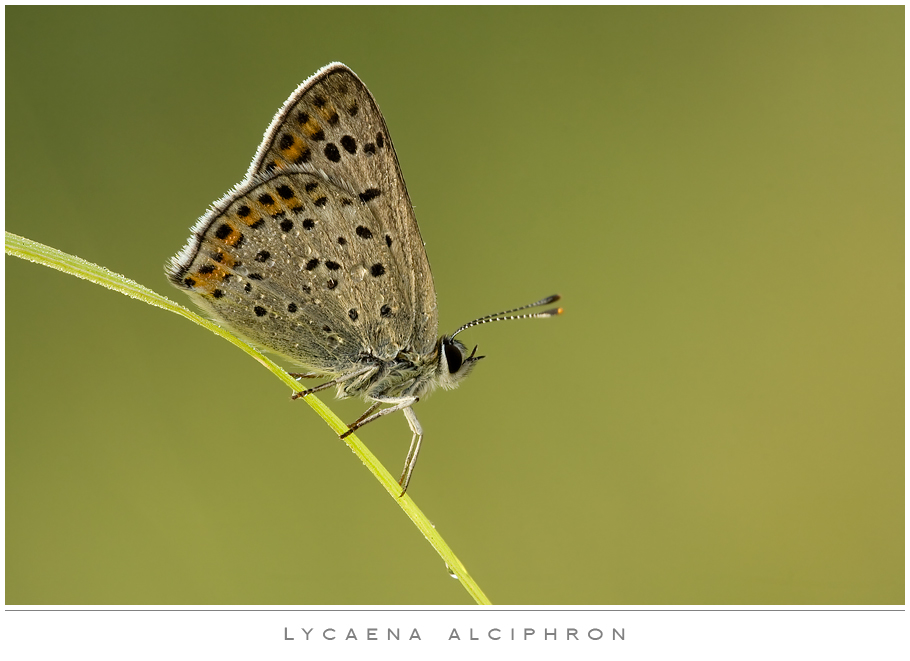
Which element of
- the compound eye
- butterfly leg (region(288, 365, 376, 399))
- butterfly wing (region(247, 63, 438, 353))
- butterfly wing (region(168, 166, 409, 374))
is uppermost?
butterfly wing (region(247, 63, 438, 353))

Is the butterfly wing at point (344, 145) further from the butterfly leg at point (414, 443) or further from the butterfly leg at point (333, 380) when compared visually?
the butterfly leg at point (414, 443)

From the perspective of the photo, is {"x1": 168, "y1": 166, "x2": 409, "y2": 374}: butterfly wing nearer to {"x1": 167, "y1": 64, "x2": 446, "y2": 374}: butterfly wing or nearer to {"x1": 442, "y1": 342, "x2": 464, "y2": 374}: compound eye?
{"x1": 167, "y1": 64, "x2": 446, "y2": 374}: butterfly wing

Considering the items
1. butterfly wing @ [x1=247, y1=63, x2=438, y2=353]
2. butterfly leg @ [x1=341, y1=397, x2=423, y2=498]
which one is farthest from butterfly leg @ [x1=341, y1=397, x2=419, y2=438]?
butterfly wing @ [x1=247, y1=63, x2=438, y2=353]

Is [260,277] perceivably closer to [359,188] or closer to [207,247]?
[207,247]

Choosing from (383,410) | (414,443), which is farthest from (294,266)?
(414,443)

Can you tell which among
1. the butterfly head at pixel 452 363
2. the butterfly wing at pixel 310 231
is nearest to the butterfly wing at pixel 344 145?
the butterfly wing at pixel 310 231

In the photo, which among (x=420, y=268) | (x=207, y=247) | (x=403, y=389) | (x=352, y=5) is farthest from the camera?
(x=352, y=5)
